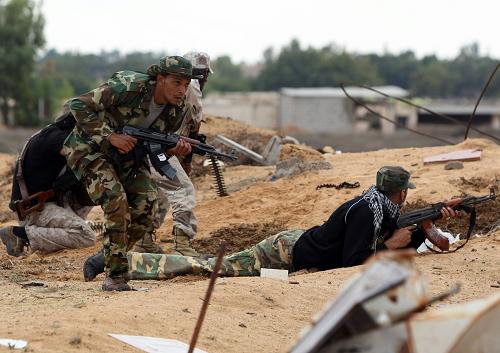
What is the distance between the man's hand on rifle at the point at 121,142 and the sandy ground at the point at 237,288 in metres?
0.93

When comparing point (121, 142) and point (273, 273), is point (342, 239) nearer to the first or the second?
point (273, 273)

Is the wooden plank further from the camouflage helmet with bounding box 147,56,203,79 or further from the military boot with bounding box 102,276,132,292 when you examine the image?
the military boot with bounding box 102,276,132,292

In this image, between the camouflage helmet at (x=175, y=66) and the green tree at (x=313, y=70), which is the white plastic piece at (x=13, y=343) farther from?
the green tree at (x=313, y=70)

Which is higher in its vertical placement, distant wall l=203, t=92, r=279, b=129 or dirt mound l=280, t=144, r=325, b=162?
dirt mound l=280, t=144, r=325, b=162

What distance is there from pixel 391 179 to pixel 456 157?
5.14m

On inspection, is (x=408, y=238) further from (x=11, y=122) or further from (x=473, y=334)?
(x=11, y=122)

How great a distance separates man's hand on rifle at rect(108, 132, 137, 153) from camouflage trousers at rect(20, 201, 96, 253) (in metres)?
2.37

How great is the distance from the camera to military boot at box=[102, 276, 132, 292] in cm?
733

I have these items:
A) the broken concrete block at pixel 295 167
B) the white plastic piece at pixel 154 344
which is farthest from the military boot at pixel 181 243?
the broken concrete block at pixel 295 167

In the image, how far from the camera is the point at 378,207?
7.90 m

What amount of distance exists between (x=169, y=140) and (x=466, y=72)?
10828 cm

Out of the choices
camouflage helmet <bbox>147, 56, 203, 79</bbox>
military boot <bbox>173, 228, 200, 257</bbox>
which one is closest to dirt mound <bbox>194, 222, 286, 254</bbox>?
military boot <bbox>173, 228, 200, 257</bbox>

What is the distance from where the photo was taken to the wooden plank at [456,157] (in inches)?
501

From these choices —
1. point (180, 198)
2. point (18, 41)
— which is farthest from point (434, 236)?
point (18, 41)
